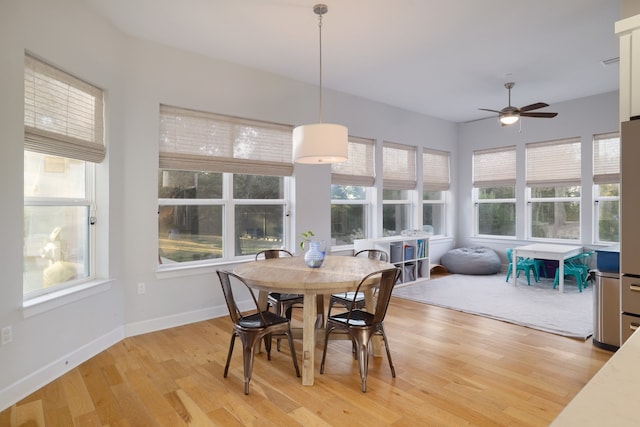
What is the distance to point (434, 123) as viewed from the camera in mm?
6996

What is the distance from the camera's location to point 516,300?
476 cm

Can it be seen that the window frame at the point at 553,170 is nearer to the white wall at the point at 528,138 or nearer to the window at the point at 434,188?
the white wall at the point at 528,138

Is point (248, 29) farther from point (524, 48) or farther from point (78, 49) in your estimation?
point (524, 48)

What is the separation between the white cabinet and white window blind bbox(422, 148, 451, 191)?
1406mm

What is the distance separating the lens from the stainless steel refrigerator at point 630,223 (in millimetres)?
2242

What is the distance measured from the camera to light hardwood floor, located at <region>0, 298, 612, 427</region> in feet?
7.18

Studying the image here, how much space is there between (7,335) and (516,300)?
205 inches

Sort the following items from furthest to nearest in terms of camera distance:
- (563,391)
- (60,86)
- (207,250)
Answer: (207,250), (60,86), (563,391)

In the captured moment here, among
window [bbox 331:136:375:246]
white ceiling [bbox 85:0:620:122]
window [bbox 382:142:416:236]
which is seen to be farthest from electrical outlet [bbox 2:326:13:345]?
window [bbox 382:142:416:236]

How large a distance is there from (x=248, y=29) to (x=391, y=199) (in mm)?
3832

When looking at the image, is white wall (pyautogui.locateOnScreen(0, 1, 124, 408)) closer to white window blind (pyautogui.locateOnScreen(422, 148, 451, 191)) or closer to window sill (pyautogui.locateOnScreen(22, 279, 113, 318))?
window sill (pyautogui.locateOnScreen(22, 279, 113, 318))

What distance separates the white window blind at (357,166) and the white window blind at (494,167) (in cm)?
265

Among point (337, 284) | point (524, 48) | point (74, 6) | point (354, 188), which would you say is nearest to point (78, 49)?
point (74, 6)

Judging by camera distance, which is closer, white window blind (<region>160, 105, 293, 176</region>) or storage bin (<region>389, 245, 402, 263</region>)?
white window blind (<region>160, 105, 293, 176</region>)
